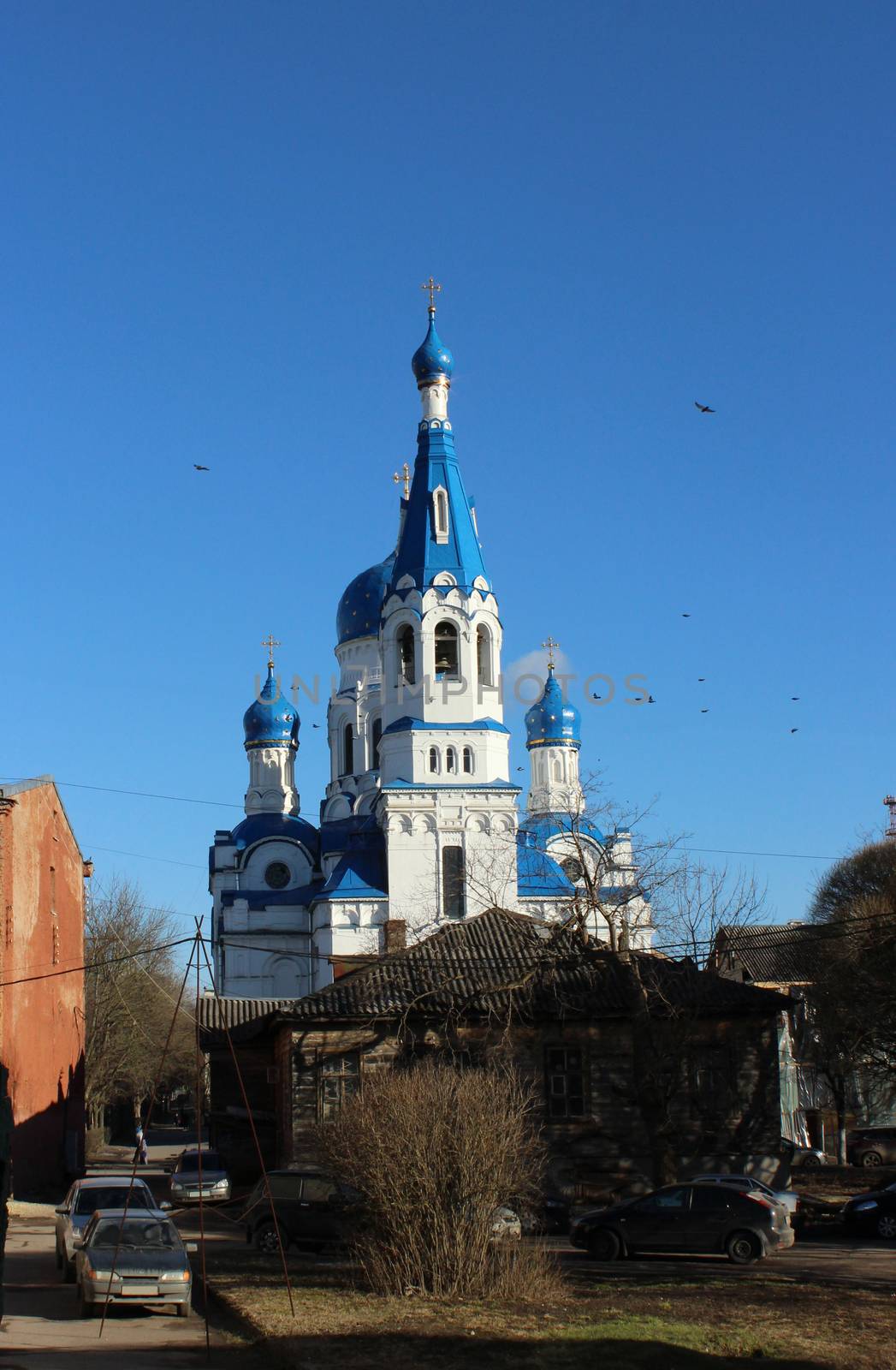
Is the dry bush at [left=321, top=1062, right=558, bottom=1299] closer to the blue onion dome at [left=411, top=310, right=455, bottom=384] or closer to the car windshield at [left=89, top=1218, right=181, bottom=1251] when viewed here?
the car windshield at [left=89, top=1218, right=181, bottom=1251]

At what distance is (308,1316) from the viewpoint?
15.1 meters

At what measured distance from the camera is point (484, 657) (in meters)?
57.5

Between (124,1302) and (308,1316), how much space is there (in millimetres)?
1988

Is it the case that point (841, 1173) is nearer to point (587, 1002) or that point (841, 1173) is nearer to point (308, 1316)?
point (587, 1002)

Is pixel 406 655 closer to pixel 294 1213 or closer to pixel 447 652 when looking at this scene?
pixel 447 652

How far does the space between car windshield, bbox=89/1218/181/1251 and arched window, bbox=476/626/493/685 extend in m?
41.2

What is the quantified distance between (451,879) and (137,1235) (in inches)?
1589

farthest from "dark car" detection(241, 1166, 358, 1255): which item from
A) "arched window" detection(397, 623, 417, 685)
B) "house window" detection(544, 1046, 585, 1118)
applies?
"arched window" detection(397, 623, 417, 685)

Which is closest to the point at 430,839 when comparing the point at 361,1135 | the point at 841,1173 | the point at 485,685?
the point at 485,685

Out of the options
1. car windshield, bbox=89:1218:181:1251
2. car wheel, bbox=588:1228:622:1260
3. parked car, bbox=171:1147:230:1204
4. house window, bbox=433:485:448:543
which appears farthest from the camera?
house window, bbox=433:485:448:543

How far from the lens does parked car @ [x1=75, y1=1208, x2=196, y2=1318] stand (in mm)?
→ 15562

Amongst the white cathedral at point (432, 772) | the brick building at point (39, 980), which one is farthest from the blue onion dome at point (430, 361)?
the brick building at point (39, 980)

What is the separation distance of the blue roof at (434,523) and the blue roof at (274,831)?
1462 centimetres

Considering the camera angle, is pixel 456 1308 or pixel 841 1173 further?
pixel 841 1173
